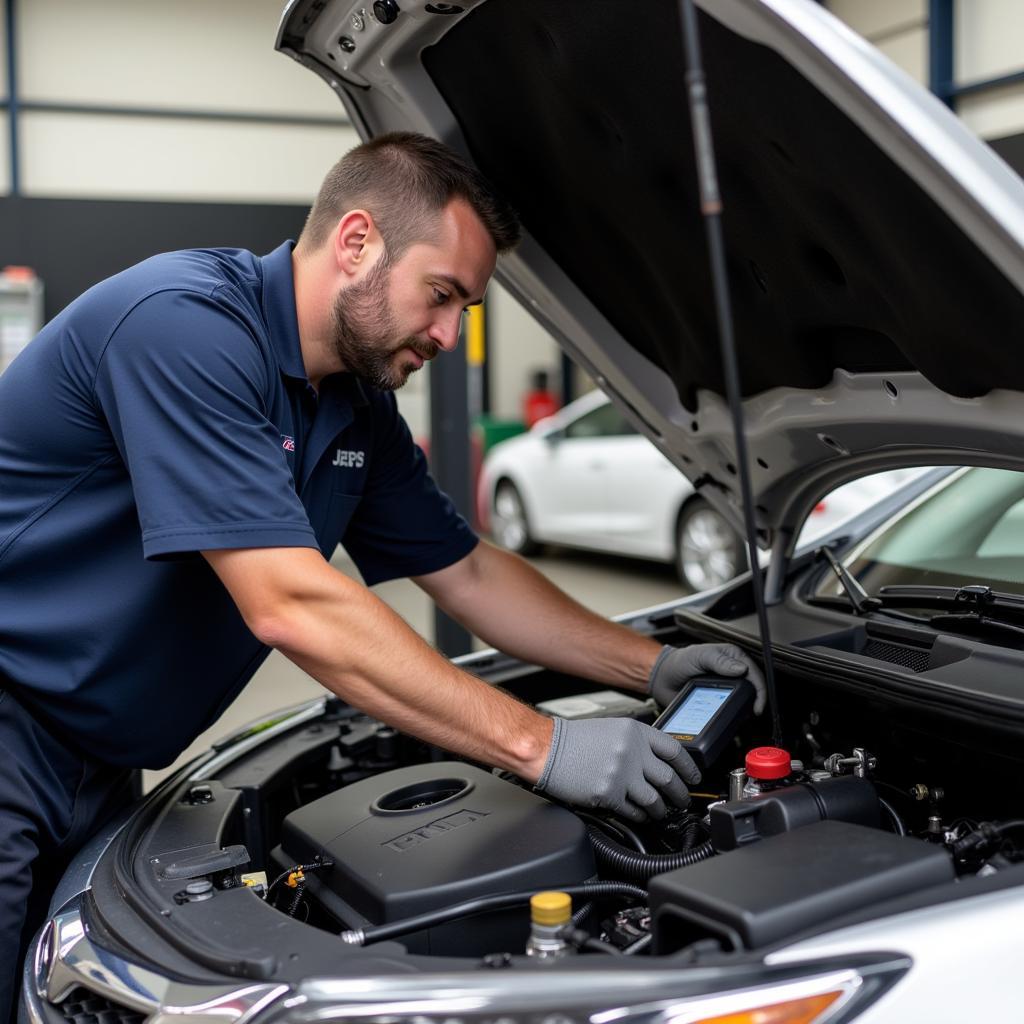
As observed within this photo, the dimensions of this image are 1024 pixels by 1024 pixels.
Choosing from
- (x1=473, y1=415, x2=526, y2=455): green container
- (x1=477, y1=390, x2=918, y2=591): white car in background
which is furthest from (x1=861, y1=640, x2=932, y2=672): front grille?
(x1=473, y1=415, x2=526, y2=455): green container

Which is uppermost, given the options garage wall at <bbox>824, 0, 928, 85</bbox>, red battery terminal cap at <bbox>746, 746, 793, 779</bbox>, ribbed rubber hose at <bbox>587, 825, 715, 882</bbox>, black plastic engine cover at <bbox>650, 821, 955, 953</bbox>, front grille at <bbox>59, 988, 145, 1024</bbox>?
garage wall at <bbox>824, 0, 928, 85</bbox>

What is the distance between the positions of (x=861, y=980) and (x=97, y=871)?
3.45 ft

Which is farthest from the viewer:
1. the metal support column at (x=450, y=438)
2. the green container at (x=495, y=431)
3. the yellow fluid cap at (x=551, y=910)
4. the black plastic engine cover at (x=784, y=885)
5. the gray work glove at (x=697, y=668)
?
the green container at (x=495, y=431)

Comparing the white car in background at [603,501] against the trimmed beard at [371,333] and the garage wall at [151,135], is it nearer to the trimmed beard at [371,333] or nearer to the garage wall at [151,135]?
the garage wall at [151,135]

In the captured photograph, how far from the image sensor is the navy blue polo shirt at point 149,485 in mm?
1502

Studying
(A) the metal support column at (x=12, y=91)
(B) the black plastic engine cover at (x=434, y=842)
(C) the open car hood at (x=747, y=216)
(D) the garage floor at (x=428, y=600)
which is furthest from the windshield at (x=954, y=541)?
(A) the metal support column at (x=12, y=91)

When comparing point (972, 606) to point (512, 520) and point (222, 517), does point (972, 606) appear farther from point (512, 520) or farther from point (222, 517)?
point (512, 520)

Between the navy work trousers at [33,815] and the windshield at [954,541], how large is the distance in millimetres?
1344

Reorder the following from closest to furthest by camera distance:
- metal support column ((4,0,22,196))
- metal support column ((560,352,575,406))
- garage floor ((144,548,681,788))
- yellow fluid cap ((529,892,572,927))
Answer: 1. yellow fluid cap ((529,892,572,927))
2. garage floor ((144,548,681,788))
3. metal support column ((4,0,22,196))
4. metal support column ((560,352,575,406))

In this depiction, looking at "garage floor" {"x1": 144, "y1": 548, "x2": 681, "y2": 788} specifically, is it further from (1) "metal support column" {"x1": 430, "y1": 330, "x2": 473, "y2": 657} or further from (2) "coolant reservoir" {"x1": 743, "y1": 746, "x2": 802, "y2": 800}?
(2) "coolant reservoir" {"x1": 743, "y1": 746, "x2": 802, "y2": 800}

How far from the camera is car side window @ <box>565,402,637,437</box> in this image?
289 inches

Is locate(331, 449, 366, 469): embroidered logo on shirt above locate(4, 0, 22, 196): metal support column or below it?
below

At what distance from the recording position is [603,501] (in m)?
7.21

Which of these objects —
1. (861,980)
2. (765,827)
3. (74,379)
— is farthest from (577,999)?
(74,379)
